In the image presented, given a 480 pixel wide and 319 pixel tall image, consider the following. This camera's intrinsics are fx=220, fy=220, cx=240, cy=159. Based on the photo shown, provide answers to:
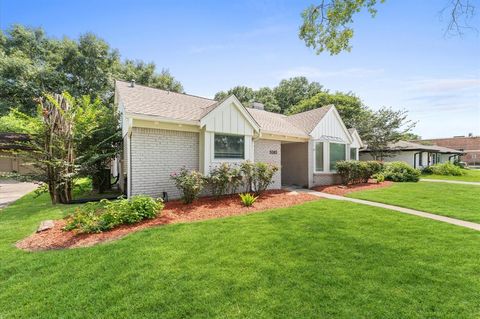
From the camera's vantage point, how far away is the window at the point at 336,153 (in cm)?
1397

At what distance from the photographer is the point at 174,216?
667 centimetres

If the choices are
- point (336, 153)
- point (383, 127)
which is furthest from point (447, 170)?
point (336, 153)

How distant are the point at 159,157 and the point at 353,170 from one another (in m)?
11.0

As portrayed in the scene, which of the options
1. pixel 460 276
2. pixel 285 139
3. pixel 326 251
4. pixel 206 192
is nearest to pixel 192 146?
pixel 206 192

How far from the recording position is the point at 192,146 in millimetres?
9477

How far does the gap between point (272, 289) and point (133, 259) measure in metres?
2.61

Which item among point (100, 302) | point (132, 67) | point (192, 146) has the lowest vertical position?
point (100, 302)

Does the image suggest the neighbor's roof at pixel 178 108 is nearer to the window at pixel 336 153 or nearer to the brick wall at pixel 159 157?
the brick wall at pixel 159 157

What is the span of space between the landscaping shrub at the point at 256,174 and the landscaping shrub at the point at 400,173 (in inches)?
443

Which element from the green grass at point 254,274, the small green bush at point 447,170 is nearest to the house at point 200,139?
the green grass at point 254,274

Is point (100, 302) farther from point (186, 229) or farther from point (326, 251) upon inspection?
point (326, 251)

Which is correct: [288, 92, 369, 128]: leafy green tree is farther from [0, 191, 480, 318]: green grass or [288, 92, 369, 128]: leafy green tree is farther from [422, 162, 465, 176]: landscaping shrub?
[0, 191, 480, 318]: green grass

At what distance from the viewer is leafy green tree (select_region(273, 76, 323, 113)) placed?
1609 inches

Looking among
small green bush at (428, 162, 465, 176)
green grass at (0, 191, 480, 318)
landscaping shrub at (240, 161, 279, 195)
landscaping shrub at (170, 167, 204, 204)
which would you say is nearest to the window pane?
landscaping shrub at (240, 161, 279, 195)
